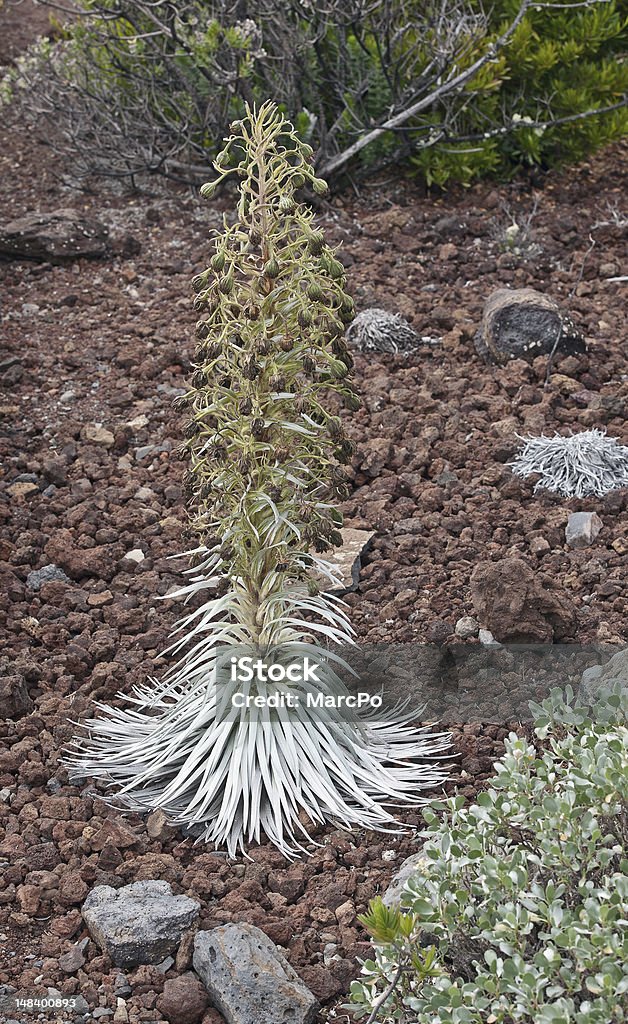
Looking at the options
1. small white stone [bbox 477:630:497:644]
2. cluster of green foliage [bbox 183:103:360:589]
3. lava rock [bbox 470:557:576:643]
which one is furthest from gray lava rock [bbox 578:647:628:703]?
cluster of green foliage [bbox 183:103:360:589]

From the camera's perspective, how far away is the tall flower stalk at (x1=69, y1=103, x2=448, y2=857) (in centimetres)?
248

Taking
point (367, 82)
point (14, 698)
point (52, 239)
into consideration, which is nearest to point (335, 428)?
point (14, 698)

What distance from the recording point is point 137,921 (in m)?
2.39

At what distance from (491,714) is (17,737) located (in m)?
1.21

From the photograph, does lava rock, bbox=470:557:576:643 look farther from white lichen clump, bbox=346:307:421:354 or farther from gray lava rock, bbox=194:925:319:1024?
white lichen clump, bbox=346:307:421:354

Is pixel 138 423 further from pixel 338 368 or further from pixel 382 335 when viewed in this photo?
pixel 338 368

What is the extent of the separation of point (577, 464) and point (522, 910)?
2.27 m

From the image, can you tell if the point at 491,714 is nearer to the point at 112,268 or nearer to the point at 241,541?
the point at 241,541

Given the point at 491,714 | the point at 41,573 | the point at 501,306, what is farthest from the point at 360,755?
the point at 501,306

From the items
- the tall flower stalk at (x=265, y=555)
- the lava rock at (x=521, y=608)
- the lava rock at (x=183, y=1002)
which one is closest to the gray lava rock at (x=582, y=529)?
the lava rock at (x=521, y=608)

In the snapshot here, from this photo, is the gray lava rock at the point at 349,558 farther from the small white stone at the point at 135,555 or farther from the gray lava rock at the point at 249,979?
the gray lava rock at the point at 249,979

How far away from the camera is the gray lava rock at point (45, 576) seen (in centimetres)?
365

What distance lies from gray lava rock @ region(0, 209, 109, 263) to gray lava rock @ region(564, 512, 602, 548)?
3.07 meters

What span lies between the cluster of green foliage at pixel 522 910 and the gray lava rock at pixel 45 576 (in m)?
1.87
